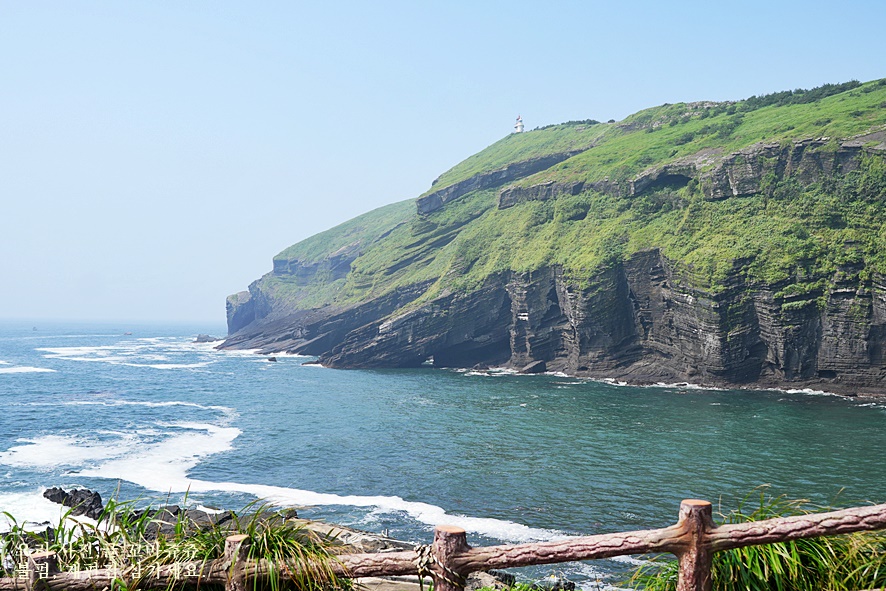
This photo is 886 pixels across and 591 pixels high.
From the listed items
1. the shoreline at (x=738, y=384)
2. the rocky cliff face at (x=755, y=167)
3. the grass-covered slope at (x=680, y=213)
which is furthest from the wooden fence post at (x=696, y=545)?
the rocky cliff face at (x=755, y=167)

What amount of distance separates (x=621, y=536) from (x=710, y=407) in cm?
5555

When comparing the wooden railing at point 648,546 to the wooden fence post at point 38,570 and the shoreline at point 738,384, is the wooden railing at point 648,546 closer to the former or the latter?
the wooden fence post at point 38,570

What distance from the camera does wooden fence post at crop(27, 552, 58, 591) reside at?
6.64m

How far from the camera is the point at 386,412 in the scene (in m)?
58.3

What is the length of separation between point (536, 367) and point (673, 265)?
21.6 metres

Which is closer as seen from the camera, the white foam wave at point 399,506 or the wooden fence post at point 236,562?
the wooden fence post at point 236,562

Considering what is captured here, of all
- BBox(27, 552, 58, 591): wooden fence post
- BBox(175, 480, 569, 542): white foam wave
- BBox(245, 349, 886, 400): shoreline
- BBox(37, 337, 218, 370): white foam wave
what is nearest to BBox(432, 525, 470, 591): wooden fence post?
BBox(27, 552, 58, 591): wooden fence post

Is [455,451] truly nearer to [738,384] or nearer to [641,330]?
[738,384]

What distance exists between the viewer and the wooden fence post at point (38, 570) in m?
6.64

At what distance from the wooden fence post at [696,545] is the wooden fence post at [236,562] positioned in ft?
13.5

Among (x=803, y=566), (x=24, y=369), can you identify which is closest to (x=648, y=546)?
(x=803, y=566)

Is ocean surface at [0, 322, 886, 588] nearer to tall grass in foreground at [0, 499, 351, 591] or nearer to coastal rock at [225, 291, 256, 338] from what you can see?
tall grass in foreground at [0, 499, 351, 591]

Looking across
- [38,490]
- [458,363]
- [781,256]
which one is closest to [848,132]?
[781,256]

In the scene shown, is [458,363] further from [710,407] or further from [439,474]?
[439,474]
